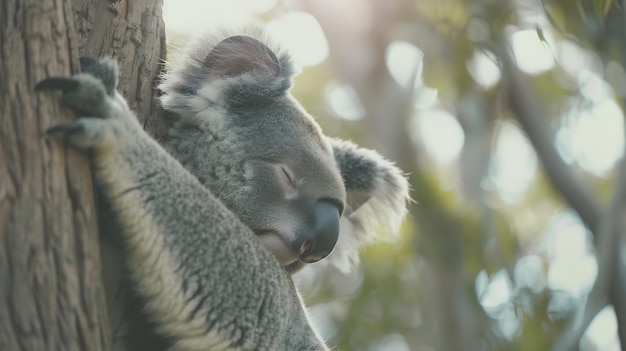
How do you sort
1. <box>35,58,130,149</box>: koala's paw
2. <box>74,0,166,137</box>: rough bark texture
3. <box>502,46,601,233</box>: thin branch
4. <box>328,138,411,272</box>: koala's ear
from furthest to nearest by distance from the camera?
<box>502,46,601,233</box>: thin branch → <box>328,138,411,272</box>: koala's ear → <box>74,0,166,137</box>: rough bark texture → <box>35,58,130,149</box>: koala's paw

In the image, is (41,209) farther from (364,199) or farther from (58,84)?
(364,199)

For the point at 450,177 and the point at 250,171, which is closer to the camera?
the point at 250,171

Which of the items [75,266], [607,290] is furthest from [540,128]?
[75,266]

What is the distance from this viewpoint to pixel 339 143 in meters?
3.73

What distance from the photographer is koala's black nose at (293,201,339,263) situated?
2.86 m

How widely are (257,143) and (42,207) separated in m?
1.16

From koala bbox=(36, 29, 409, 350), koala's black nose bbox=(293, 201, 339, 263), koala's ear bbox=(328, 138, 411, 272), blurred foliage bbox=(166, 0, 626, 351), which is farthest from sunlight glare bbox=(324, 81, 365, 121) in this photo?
koala's black nose bbox=(293, 201, 339, 263)

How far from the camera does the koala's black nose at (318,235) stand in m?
2.86

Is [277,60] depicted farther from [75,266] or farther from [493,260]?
[493,260]

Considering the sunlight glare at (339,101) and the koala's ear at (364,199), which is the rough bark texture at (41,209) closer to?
the koala's ear at (364,199)

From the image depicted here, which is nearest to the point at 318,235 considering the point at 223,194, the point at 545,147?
the point at 223,194

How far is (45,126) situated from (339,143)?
191 centimetres

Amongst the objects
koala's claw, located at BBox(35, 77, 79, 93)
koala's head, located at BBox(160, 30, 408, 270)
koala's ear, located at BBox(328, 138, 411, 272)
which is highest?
koala's claw, located at BBox(35, 77, 79, 93)

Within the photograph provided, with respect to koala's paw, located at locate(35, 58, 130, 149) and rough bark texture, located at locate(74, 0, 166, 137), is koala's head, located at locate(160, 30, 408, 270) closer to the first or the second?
rough bark texture, located at locate(74, 0, 166, 137)
